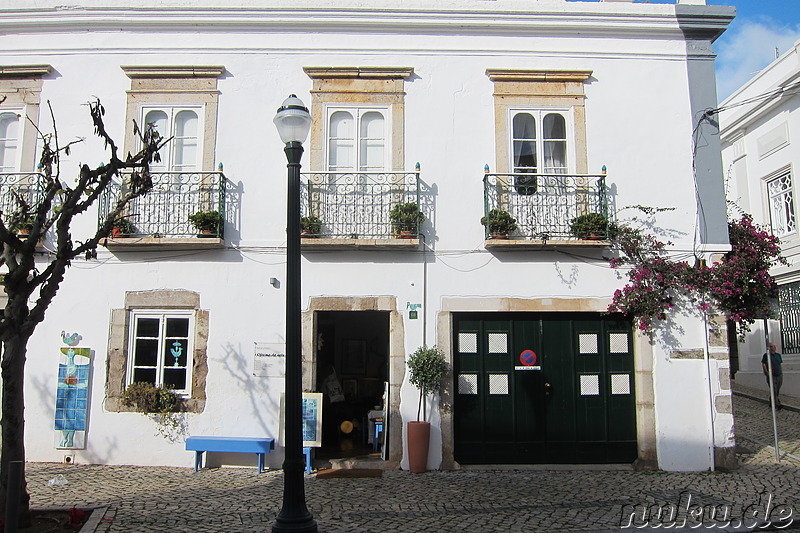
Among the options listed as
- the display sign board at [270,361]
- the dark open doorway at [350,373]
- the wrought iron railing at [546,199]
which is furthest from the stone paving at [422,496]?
the wrought iron railing at [546,199]

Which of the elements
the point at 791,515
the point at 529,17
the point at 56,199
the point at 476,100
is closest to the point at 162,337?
the point at 56,199

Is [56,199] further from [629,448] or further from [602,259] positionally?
[629,448]

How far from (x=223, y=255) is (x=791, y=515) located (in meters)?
7.32

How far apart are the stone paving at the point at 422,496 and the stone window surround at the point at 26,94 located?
14.6 ft

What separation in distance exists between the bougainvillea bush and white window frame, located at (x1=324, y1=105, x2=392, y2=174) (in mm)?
3366

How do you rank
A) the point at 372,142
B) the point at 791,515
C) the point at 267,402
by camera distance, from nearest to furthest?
the point at 791,515, the point at 267,402, the point at 372,142

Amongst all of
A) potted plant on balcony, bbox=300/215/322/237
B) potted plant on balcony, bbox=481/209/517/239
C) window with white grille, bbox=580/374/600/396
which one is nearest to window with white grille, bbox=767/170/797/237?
window with white grille, bbox=580/374/600/396

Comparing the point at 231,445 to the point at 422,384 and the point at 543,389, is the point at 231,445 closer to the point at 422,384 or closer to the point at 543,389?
the point at 422,384

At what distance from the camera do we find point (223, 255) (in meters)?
9.16

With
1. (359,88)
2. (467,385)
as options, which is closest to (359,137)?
(359,88)

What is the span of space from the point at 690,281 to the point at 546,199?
221cm

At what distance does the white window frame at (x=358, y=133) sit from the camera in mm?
9352

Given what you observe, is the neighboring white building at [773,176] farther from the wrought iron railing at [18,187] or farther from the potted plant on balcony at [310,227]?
the wrought iron railing at [18,187]

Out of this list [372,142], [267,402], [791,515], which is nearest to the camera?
[791,515]
